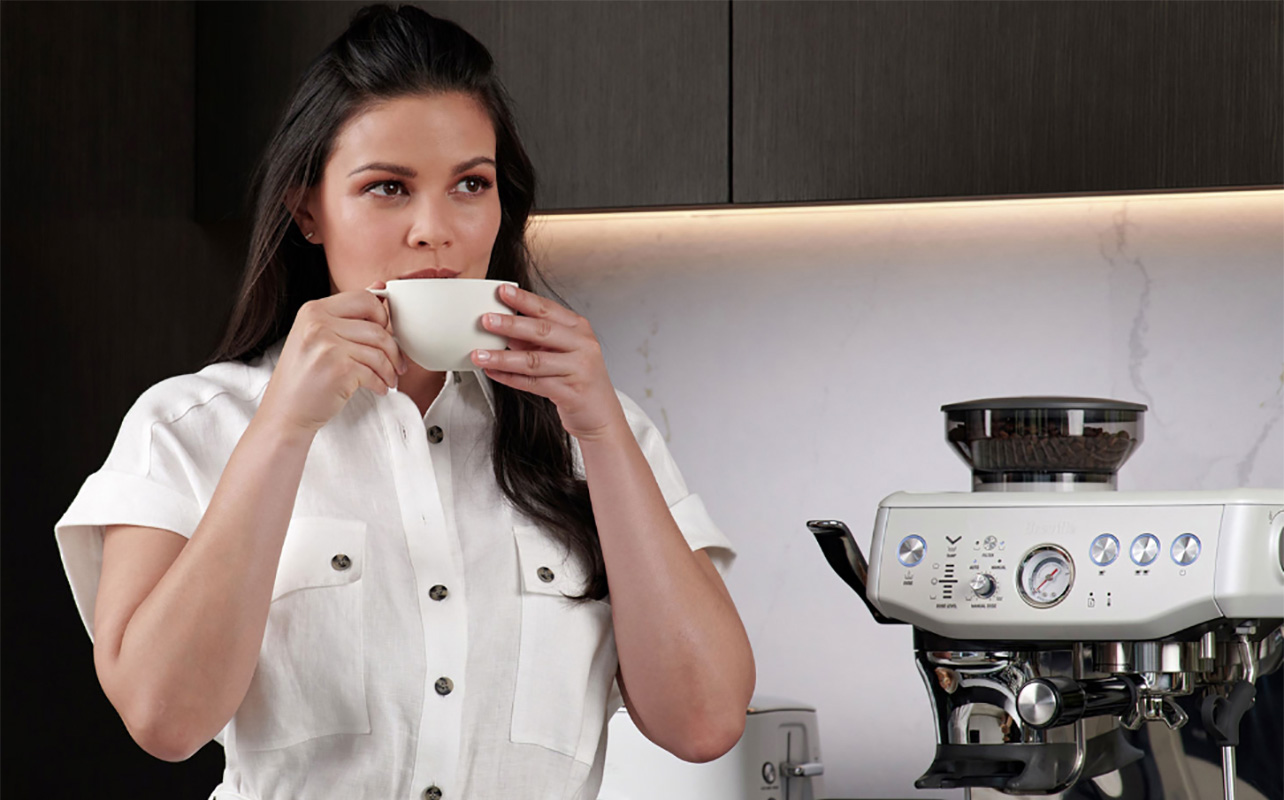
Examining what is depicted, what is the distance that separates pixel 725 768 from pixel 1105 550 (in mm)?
496

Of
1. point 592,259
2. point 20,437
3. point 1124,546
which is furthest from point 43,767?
point 1124,546

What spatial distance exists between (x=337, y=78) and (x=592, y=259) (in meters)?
0.88

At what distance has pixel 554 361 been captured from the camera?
880 millimetres

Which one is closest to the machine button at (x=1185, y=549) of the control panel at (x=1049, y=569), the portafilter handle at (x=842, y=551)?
the control panel at (x=1049, y=569)

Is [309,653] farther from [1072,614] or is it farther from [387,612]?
[1072,614]

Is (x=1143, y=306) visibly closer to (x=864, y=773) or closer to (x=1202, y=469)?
(x=1202, y=469)

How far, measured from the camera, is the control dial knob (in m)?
1.10

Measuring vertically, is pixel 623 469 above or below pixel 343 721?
above

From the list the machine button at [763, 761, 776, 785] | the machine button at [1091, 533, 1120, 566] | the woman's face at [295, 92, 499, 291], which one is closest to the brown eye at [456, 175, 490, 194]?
the woman's face at [295, 92, 499, 291]

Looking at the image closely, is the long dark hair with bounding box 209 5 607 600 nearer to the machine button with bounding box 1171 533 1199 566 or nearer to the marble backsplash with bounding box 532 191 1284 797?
the machine button with bounding box 1171 533 1199 566

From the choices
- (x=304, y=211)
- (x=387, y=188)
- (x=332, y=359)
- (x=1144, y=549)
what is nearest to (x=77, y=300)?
(x=304, y=211)

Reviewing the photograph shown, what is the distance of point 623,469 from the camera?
0.96 m

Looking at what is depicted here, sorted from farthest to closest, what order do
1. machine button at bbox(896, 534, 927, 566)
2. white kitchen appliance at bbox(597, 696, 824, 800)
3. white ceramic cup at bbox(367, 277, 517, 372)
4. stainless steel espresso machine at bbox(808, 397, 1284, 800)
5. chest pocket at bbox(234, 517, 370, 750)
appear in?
1. white kitchen appliance at bbox(597, 696, 824, 800)
2. machine button at bbox(896, 534, 927, 566)
3. stainless steel espresso machine at bbox(808, 397, 1284, 800)
4. chest pocket at bbox(234, 517, 370, 750)
5. white ceramic cup at bbox(367, 277, 517, 372)

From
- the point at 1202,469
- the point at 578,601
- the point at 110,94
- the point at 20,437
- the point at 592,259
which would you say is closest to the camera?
the point at 578,601
